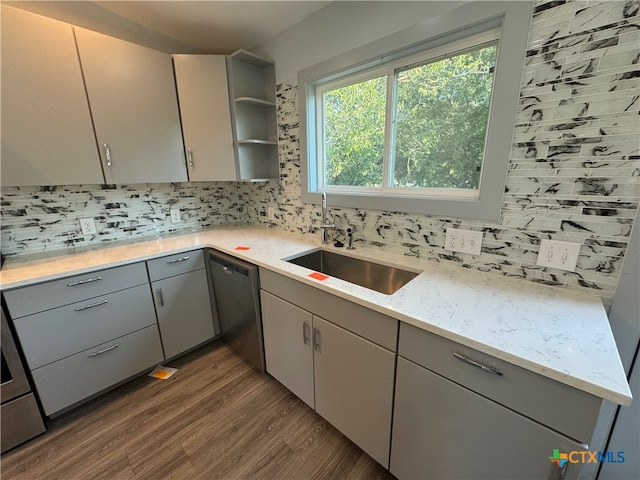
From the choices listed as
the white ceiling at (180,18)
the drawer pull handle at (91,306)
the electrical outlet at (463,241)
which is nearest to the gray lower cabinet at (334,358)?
the electrical outlet at (463,241)

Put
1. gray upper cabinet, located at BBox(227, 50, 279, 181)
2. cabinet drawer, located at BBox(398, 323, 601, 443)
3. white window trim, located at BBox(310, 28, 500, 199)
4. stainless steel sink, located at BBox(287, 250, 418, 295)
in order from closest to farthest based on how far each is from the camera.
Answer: cabinet drawer, located at BBox(398, 323, 601, 443) < white window trim, located at BBox(310, 28, 500, 199) < stainless steel sink, located at BBox(287, 250, 418, 295) < gray upper cabinet, located at BBox(227, 50, 279, 181)

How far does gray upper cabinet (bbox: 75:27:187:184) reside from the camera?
63.1 inches

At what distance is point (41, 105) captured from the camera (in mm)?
1436

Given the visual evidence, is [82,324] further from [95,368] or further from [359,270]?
[359,270]

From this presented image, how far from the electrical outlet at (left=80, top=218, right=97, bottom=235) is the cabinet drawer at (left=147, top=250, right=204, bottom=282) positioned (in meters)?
0.64

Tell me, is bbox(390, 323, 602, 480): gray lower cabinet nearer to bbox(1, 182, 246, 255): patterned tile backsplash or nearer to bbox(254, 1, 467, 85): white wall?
bbox(254, 1, 467, 85): white wall

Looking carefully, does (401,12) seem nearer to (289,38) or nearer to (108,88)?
(289,38)

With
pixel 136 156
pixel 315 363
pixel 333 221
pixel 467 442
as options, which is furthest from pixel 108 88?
pixel 467 442

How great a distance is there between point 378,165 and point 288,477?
1808 millimetres

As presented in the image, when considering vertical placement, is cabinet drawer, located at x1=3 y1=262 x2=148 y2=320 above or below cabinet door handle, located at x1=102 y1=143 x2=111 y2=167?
below

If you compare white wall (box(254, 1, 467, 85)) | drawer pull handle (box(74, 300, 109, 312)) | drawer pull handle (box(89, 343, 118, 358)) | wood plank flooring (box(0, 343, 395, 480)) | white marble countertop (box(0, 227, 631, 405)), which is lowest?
wood plank flooring (box(0, 343, 395, 480))

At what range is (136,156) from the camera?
1810 mm

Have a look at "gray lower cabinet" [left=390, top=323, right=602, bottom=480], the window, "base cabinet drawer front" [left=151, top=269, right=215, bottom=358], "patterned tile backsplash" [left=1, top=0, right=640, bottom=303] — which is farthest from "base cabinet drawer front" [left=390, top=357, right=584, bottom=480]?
"base cabinet drawer front" [left=151, top=269, right=215, bottom=358]

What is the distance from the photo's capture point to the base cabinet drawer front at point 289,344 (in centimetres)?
143
